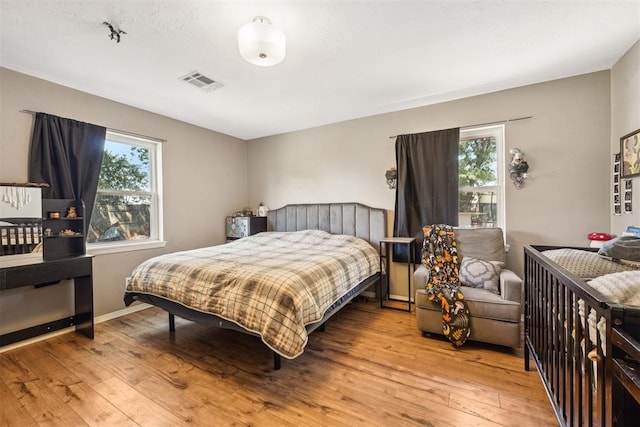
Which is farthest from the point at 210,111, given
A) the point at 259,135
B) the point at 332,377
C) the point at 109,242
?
the point at 332,377

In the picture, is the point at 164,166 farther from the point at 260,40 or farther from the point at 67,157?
the point at 260,40

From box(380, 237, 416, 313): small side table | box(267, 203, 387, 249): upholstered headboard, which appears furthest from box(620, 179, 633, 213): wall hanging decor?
box(267, 203, 387, 249): upholstered headboard

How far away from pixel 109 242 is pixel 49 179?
905mm

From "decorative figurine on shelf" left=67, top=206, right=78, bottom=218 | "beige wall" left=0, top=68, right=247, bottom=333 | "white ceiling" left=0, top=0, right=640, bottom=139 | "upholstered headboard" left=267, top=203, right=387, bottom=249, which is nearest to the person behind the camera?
"white ceiling" left=0, top=0, right=640, bottom=139

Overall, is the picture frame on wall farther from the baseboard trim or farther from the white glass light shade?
the baseboard trim

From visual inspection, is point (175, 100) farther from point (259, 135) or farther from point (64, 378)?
point (64, 378)

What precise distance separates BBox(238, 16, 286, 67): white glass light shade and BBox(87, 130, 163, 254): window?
245cm

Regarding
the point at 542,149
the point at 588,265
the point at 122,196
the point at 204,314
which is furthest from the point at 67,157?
the point at 542,149

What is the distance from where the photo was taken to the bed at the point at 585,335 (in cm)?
77

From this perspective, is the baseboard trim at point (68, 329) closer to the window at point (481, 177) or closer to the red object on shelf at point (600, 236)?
the window at point (481, 177)

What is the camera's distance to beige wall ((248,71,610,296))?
2.57m

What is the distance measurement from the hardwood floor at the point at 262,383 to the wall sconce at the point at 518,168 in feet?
5.63

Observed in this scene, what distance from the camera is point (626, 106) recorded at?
224 centimetres

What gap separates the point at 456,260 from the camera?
2803 millimetres
